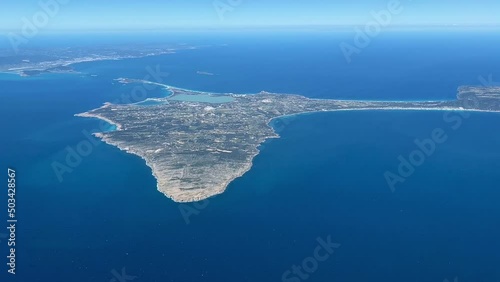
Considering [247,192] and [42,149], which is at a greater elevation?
[42,149]

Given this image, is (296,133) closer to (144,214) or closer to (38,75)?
(144,214)

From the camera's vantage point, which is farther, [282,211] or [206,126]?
[206,126]

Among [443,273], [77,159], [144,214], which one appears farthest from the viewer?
[77,159]

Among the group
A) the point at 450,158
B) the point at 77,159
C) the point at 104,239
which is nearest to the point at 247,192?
the point at 104,239

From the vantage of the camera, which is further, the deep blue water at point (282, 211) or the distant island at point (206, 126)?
the distant island at point (206, 126)

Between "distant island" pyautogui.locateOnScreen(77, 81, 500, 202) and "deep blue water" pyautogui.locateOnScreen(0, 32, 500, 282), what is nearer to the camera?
"deep blue water" pyautogui.locateOnScreen(0, 32, 500, 282)

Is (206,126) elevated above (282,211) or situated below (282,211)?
above

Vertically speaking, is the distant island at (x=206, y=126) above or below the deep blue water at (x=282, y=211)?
above

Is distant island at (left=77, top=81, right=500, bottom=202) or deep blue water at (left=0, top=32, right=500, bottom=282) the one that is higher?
distant island at (left=77, top=81, right=500, bottom=202)
